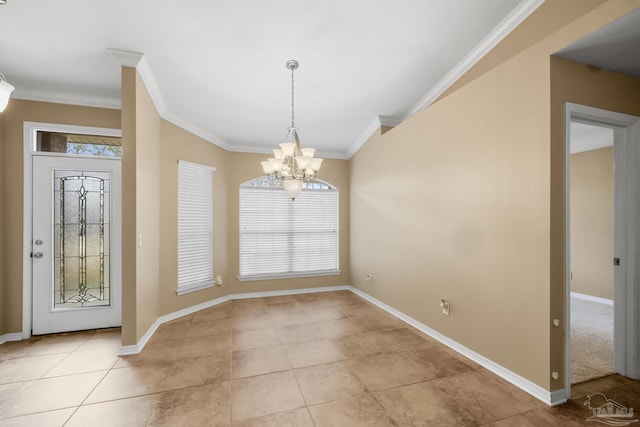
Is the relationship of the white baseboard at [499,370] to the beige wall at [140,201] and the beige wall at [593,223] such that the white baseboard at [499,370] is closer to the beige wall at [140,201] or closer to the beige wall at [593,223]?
the beige wall at [140,201]

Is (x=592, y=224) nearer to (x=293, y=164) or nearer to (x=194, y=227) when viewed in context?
(x=293, y=164)

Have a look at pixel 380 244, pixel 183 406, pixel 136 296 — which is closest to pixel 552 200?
pixel 380 244

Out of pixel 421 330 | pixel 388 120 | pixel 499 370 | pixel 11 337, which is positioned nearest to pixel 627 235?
pixel 499 370

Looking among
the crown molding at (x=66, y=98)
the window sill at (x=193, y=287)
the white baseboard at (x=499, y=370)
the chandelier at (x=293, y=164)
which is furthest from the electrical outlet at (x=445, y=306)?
the crown molding at (x=66, y=98)

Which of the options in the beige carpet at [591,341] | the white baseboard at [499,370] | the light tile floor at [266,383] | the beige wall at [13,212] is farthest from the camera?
the beige wall at [13,212]

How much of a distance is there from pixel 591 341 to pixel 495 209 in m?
2.13

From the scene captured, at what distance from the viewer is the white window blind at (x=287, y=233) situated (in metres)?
5.06

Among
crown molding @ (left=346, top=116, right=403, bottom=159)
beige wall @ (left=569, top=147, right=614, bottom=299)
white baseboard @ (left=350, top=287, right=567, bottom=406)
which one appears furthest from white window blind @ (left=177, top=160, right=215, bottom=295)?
beige wall @ (left=569, top=147, right=614, bottom=299)

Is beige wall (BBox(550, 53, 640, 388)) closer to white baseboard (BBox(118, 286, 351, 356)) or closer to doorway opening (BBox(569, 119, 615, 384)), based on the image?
doorway opening (BBox(569, 119, 615, 384))

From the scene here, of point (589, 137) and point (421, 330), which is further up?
point (589, 137)

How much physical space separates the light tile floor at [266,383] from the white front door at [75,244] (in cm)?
30

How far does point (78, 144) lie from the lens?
3.42m

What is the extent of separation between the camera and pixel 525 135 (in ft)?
7.24

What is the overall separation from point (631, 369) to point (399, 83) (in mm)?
3677
